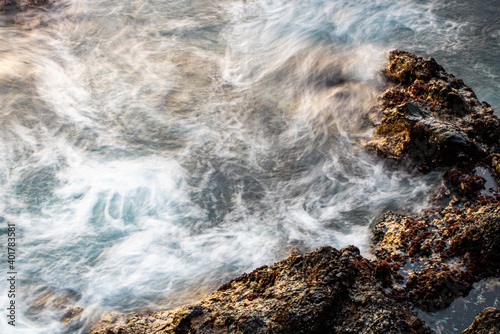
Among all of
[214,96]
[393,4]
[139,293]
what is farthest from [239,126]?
[393,4]

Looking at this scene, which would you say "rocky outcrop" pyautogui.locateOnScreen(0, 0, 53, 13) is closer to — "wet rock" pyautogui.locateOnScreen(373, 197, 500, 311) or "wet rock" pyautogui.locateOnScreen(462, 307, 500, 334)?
"wet rock" pyautogui.locateOnScreen(373, 197, 500, 311)

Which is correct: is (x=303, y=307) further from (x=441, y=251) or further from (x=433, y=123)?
(x=433, y=123)

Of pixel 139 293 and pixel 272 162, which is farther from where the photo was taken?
pixel 272 162

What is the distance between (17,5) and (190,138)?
7636 millimetres

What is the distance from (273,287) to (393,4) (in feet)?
35.7

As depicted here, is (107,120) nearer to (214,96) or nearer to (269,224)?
(214,96)

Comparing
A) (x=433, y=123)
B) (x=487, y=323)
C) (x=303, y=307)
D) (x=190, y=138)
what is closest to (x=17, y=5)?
(x=190, y=138)

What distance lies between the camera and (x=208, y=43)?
36.8ft

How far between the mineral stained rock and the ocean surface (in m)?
0.88

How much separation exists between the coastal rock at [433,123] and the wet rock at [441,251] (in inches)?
44.7

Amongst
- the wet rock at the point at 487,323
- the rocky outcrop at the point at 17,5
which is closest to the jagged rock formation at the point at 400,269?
the wet rock at the point at 487,323

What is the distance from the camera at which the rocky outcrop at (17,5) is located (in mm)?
11641

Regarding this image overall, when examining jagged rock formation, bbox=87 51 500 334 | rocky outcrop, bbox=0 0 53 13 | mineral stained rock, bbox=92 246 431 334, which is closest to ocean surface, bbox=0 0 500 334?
rocky outcrop, bbox=0 0 53 13

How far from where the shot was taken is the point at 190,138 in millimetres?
8688
